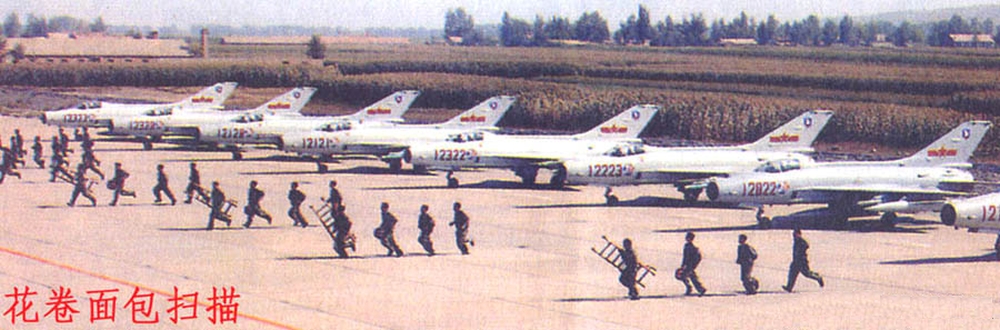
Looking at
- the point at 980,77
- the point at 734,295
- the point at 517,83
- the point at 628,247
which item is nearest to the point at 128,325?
the point at 628,247

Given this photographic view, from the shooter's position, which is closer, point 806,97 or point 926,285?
point 926,285

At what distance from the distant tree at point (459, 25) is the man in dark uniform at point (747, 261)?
71693mm

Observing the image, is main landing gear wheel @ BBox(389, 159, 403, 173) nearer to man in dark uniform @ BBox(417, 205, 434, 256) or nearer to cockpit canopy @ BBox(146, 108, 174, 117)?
cockpit canopy @ BBox(146, 108, 174, 117)

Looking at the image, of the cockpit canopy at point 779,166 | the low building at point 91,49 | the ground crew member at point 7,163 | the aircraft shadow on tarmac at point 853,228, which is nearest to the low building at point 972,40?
the aircraft shadow on tarmac at point 853,228

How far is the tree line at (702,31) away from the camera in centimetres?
6788

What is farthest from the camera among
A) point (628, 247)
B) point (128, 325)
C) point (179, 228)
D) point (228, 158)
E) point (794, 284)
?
point (228, 158)

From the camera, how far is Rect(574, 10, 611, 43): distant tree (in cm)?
8644

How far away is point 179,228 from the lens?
2888cm

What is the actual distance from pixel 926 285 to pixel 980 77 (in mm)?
31214

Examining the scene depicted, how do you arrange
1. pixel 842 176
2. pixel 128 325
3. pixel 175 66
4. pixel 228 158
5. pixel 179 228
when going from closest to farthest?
pixel 128 325 < pixel 179 228 < pixel 842 176 < pixel 228 158 < pixel 175 66

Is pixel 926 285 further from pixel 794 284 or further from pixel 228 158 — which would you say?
pixel 228 158

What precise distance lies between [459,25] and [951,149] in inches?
2768

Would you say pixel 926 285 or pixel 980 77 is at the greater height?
pixel 980 77

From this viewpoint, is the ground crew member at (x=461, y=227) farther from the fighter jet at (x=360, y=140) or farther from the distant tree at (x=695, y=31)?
the distant tree at (x=695, y=31)
